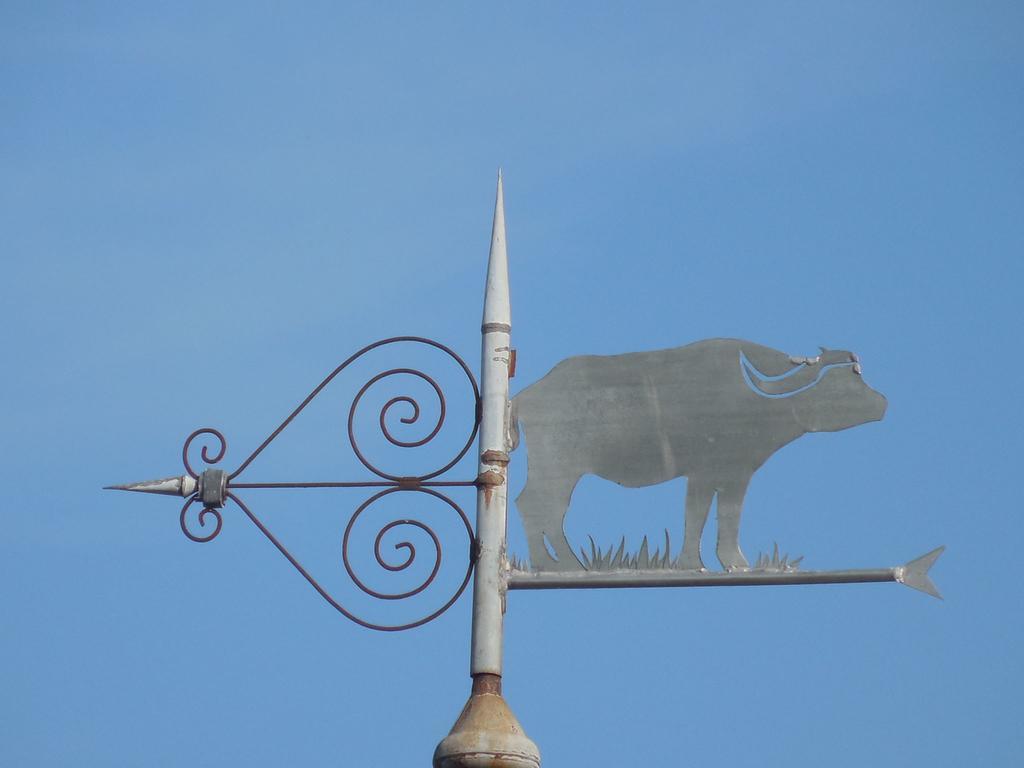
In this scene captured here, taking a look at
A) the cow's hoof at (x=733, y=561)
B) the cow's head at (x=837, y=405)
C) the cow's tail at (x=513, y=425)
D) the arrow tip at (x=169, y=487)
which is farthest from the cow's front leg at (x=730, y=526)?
the arrow tip at (x=169, y=487)

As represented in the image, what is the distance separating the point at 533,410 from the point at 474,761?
44.8 inches

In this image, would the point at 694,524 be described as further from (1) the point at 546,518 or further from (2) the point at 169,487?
(2) the point at 169,487

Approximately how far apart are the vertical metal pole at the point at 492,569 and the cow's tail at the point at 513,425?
3 centimetres

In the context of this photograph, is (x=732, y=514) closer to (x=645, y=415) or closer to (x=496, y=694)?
(x=645, y=415)

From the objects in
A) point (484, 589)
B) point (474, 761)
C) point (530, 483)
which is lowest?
point (474, 761)

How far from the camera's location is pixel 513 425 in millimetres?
4898

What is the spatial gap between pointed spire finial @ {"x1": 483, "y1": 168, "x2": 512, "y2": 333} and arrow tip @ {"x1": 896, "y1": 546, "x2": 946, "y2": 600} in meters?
1.45

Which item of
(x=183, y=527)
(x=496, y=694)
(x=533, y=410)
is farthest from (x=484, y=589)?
(x=183, y=527)

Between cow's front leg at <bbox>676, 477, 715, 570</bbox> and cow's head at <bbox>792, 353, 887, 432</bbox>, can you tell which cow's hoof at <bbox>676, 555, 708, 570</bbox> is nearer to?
cow's front leg at <bbox>676, 477, 715, 570</bbox>

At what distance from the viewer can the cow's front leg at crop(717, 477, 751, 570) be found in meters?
4.60

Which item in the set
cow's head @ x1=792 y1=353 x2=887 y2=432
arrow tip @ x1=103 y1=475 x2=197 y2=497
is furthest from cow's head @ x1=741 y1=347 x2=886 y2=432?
arrow tip @ x1=103 y1=475 x2=197 y2=497

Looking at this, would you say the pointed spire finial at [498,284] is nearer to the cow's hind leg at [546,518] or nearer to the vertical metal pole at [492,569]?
the vertical metal pole at [492,569]

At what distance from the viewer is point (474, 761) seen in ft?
14.4

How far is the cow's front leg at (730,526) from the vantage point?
15.1 feet
